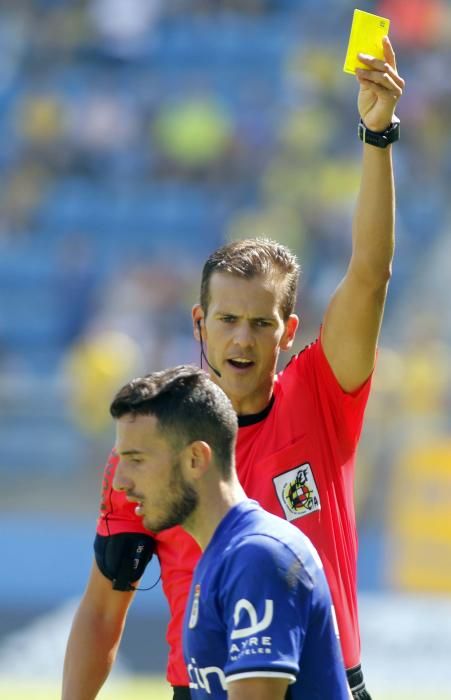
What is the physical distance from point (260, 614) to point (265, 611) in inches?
0.5

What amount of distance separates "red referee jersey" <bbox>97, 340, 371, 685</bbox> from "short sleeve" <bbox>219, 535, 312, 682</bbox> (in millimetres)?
681

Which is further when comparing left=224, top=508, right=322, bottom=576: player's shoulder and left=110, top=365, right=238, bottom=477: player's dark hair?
left=110, top=365, right=238, bottom=477: player's dark hair

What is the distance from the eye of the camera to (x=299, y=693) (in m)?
2.44

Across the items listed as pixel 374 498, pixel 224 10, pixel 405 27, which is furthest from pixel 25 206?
pixel 374 498

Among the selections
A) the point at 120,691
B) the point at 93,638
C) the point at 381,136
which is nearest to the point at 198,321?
the point at 381,136

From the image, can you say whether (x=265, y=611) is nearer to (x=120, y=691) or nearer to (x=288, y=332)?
(x=288, y=332)

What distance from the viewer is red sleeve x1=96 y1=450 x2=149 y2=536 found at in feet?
10.8

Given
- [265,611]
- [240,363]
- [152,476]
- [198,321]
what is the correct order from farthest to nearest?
[198,321]
[240,363]
[152,476]
[265,611]

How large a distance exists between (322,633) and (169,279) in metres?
11.5

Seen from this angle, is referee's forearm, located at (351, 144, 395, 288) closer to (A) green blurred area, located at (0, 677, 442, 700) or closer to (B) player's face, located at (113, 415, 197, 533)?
(B) player's face, located at (113, 415, 197, 533)

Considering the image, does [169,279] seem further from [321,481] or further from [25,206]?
[321,481]

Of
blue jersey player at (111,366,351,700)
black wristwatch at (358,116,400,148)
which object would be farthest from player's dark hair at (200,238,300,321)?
blue jersey player at (111,366,351,700)

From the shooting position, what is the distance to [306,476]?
3121 millimetres

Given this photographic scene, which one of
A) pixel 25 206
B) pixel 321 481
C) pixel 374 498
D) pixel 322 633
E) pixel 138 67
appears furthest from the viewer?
pixel 138 67
